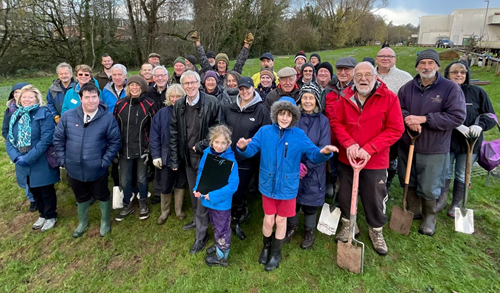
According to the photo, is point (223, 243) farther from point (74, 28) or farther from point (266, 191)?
point (74, 28)

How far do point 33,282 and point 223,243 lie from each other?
7.34 feet

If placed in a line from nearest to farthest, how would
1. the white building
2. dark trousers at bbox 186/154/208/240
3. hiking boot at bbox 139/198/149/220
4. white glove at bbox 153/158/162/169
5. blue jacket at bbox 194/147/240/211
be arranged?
blue jacket at bbox 194/147/240/211 < dark trousers at bbox 186/154/208/240 < white glove at bbox 153/158/162/169 < hiking boot at bbox 139/198/149/220 < the white building

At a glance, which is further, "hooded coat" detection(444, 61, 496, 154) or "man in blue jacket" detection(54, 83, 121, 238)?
"hooded coat" detection(444, 61, 496, 154)

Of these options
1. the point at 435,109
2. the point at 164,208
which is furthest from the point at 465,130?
the point at 164,208

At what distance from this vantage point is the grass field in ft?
10.3

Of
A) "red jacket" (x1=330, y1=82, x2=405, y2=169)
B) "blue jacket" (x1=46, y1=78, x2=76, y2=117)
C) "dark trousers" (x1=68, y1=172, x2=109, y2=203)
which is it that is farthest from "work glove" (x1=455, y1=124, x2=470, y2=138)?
"blue jacket" (x1=46, y1=78, x2=76, y2=117)

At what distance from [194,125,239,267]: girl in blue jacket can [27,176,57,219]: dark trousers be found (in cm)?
246

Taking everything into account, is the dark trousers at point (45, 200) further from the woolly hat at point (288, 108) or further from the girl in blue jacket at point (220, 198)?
the woolly hat at point (288, 108)

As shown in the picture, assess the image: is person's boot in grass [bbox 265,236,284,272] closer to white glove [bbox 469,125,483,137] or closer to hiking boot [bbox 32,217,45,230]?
white glove [bbox 469,125,483,137]

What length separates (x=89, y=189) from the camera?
3982mm

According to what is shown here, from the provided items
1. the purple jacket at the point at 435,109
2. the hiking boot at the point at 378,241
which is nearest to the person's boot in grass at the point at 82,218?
the hiking boot at the point at 378,241

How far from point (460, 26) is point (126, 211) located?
275 ft

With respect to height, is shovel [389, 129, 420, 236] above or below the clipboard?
below

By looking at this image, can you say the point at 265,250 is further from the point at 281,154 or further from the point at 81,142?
the point at 81,142
